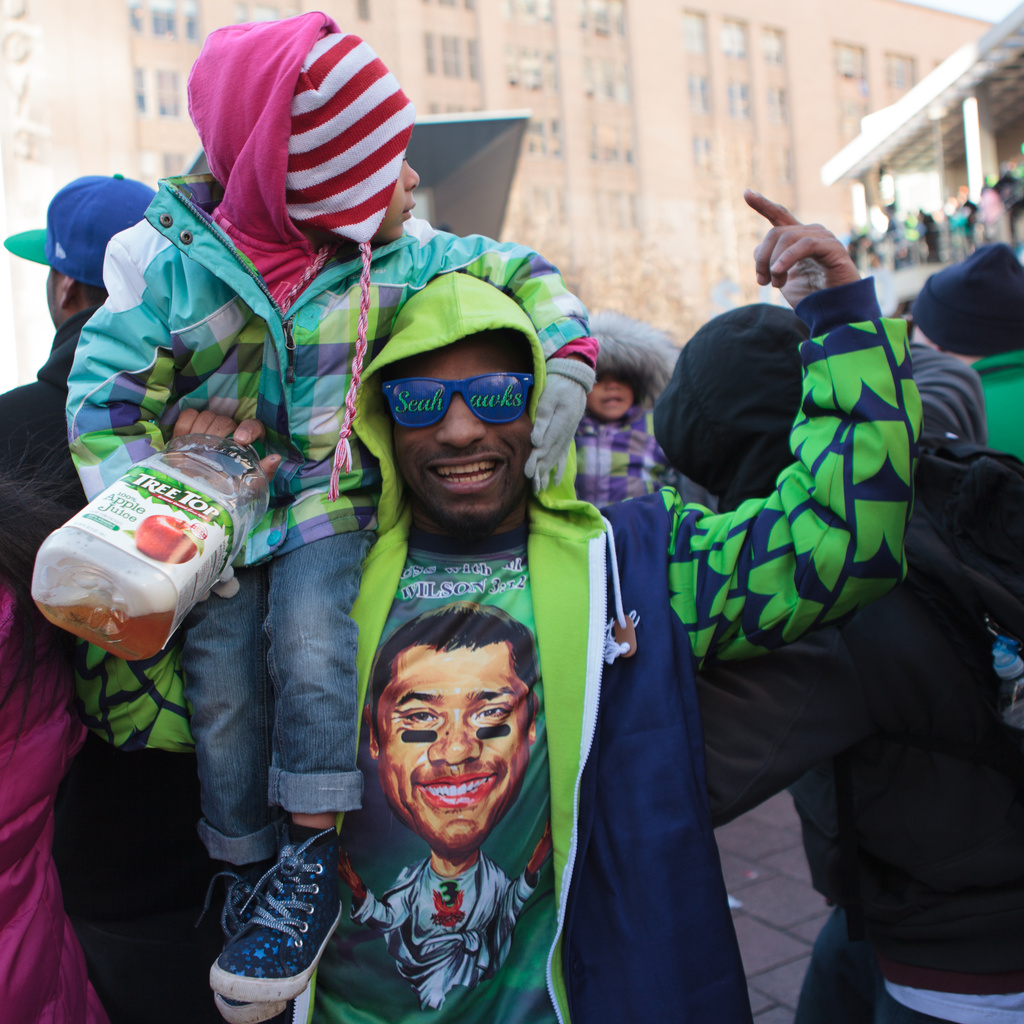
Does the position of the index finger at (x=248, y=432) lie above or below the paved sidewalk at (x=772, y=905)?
above

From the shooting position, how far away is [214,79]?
5.77ft

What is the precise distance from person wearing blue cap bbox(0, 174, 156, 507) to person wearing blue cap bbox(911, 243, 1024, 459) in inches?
102

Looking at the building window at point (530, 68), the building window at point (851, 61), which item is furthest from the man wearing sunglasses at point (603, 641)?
the building window at point (851, 61)


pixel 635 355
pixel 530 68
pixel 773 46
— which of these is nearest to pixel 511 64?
pixel 530 68

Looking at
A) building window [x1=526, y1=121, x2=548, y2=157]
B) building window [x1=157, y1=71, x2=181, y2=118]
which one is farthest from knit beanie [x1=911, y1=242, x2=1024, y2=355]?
building window [x1=526, y1=121, x2=548, y2=157]

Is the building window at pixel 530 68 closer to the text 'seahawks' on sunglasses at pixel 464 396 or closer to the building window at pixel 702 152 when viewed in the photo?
the building window at pixel 702 152

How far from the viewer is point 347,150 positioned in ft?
5.69

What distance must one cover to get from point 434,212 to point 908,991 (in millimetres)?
6268

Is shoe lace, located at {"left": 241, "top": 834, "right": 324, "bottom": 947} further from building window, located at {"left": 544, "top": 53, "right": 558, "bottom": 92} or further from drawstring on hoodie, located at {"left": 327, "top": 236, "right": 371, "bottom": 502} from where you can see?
building window, located at {"left": 544, "top": 53, "right": 558, "bottom": 92}

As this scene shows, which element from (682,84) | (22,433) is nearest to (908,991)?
(22,433)

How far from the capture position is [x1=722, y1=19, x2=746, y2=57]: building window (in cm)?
4850

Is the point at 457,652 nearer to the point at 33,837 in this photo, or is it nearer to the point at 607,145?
the point at 33,837

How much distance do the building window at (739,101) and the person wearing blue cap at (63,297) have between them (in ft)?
166

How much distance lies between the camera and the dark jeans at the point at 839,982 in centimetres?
212
